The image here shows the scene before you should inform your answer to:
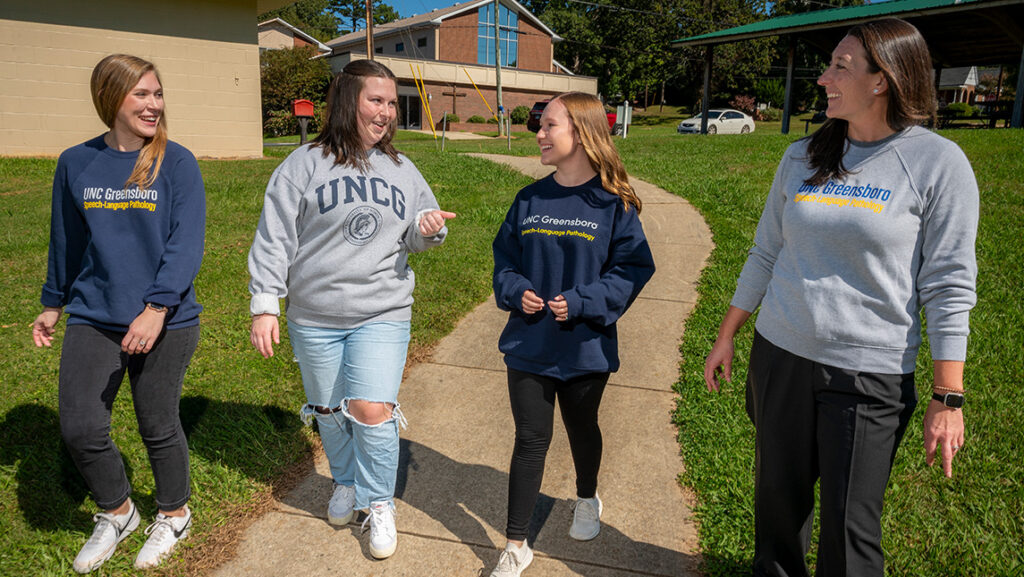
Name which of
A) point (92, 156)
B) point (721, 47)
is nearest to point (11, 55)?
point (92, 156)

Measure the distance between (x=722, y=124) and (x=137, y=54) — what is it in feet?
87.5

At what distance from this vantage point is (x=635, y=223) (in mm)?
2887

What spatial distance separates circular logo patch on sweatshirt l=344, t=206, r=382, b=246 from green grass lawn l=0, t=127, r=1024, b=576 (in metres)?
1.53

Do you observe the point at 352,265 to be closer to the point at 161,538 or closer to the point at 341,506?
the point at 341,506

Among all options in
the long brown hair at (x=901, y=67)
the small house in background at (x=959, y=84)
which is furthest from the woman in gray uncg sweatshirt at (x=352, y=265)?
the small house in background at (x=959, y=84)

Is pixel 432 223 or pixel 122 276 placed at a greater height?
pixel 432 223

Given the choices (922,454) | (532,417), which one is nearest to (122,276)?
(532,417)

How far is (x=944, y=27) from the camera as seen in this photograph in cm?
2123

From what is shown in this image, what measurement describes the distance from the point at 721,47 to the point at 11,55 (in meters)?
48.1

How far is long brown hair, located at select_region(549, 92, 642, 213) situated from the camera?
2840mm

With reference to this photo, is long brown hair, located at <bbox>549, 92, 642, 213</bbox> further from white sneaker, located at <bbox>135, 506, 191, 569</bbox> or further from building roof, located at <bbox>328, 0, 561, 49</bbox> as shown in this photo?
building roof, located at <bbox>328, 0, 561, 49</bbox>

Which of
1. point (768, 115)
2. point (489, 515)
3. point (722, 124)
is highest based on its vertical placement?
point (768, 115)

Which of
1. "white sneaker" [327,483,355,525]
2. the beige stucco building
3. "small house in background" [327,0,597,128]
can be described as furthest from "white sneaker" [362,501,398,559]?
"small house in background" [327,0,597,128]

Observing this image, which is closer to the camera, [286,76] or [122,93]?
[122,93]
